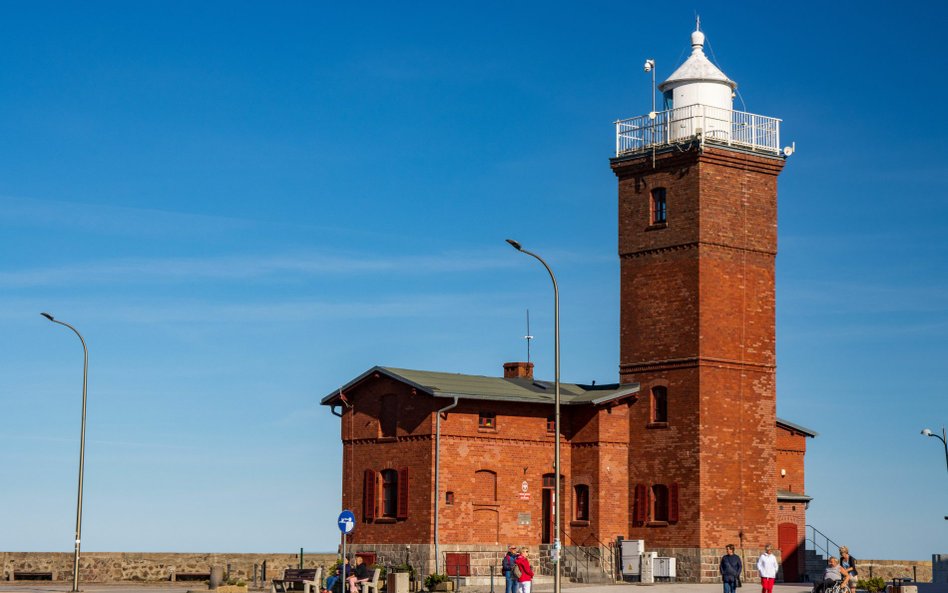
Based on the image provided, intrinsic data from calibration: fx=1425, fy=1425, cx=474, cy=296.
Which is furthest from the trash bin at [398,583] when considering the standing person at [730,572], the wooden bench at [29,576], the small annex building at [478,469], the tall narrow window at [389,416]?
the wooden bench at [29,576]

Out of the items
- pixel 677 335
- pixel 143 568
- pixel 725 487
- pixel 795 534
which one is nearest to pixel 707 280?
pixel 677 335

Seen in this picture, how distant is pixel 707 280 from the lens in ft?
164

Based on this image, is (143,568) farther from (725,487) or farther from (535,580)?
(725,487)

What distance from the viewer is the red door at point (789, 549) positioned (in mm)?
54281

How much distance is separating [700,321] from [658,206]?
15.8ft

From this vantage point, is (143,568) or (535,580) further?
(143,568)

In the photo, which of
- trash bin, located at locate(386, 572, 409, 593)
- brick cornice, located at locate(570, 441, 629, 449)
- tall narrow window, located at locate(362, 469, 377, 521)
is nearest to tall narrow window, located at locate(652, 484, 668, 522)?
brick cornice, located at locate(570, 441, 629, 449)

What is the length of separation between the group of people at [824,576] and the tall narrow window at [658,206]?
16794 millimetres

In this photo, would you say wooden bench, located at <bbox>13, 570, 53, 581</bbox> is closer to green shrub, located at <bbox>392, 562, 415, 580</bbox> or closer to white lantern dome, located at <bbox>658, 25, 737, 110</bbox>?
green shrub, located at <bbox>392, 562, 415, 580</bbox>

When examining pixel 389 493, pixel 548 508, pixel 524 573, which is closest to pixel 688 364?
pixel 548 508

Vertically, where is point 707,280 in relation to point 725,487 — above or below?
above

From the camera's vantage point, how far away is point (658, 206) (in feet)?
170

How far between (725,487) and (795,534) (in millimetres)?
6831

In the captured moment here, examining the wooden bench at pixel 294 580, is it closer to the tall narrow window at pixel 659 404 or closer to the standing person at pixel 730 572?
the standing person at pixel 730 572
